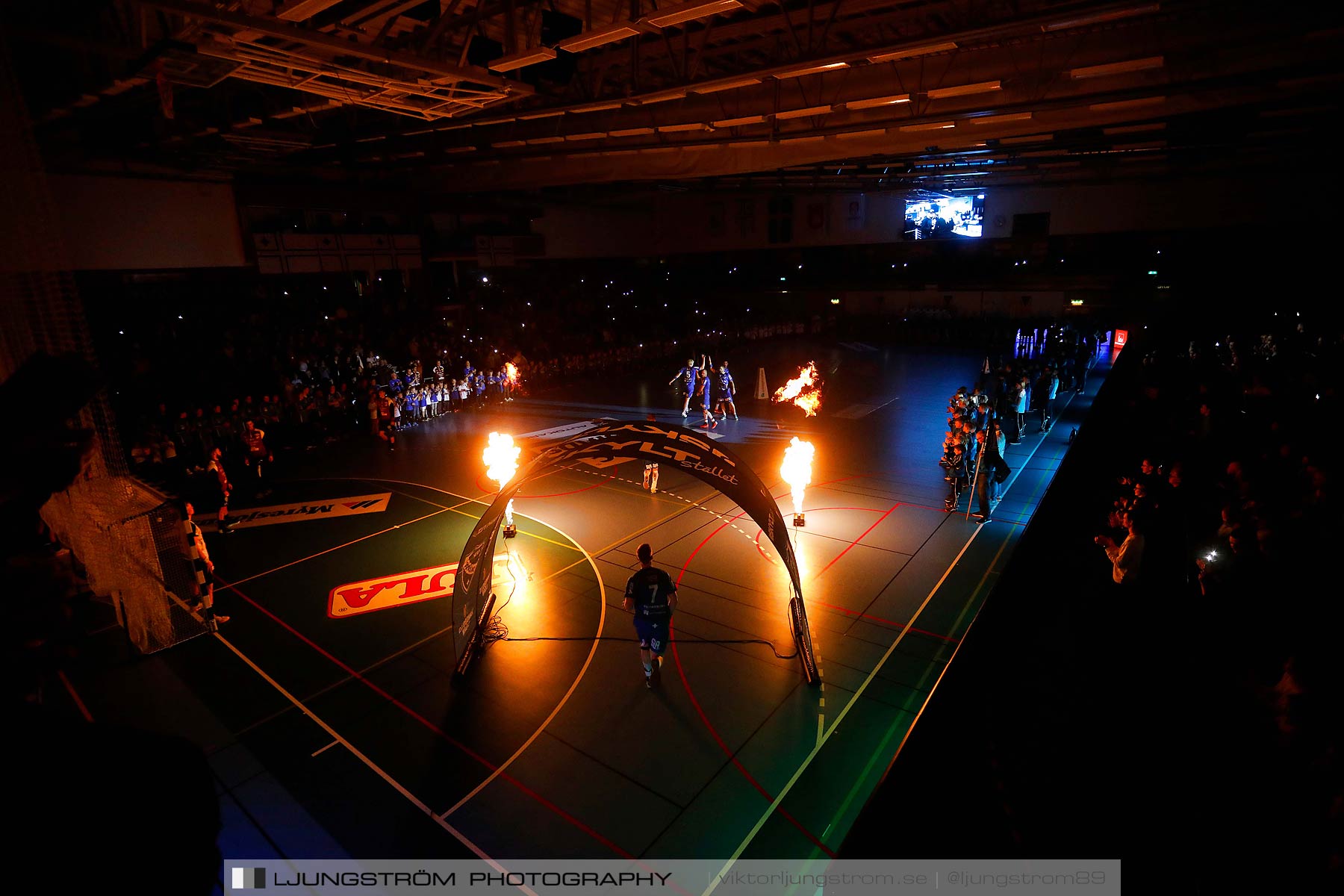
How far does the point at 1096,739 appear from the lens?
6.71 metres

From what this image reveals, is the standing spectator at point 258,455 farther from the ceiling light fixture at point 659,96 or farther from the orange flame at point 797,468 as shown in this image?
the orange flame at point 797,468

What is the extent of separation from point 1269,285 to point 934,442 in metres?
21.5

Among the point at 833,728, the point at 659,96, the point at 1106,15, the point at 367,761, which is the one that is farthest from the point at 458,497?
the point at 1106,15

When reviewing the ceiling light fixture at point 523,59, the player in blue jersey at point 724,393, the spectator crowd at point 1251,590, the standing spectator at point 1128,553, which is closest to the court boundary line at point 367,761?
the spectator crowd at point 1251,590

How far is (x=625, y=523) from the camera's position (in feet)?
43.1

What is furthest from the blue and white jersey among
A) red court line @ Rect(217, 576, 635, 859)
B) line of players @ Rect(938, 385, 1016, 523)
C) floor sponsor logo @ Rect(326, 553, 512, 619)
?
red court line @ Rect(217, 576, 635, 859)

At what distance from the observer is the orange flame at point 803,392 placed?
21766 mm

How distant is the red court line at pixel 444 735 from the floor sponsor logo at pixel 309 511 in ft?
11.0

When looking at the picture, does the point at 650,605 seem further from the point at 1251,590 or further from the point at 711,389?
the point at 711,389

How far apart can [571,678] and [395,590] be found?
12.9 ft

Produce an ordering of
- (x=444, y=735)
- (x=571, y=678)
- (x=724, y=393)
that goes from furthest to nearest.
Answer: (x=724, y=393) → (x=571, y=678) → (x=444, y=735)

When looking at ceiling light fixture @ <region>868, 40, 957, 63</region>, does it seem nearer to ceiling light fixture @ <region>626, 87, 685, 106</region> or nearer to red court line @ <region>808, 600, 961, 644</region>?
ceiling light fixture @ <region>626, 87, 685, 106</region>

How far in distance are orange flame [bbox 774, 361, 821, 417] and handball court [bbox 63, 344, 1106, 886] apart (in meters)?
6.64

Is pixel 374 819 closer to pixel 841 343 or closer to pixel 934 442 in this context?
pixel 934 442
